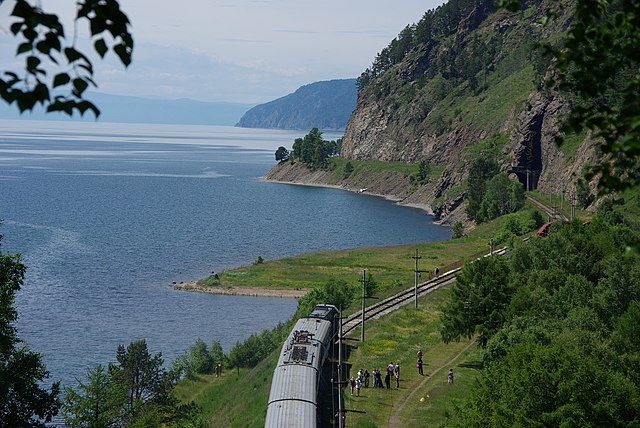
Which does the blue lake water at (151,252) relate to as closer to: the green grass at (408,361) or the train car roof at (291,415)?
the green grass at (408,361)

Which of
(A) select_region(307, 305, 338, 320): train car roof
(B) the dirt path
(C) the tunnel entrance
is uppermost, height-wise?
(C) the tunnel entrance

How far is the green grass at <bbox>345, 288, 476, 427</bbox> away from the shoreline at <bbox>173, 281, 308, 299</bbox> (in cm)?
2374

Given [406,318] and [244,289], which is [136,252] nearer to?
[244,289]

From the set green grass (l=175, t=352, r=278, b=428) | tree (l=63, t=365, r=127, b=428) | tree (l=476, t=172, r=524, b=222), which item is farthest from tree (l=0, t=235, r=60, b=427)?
tree (l=476, t=172, r=524, b=222)

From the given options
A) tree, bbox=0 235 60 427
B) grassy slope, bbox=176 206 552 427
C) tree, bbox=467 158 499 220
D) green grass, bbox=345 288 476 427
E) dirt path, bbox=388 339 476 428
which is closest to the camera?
tree, bbox=0 235 60 427

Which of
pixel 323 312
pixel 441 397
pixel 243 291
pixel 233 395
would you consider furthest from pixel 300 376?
pixel 243 291

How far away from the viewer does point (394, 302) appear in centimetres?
7300

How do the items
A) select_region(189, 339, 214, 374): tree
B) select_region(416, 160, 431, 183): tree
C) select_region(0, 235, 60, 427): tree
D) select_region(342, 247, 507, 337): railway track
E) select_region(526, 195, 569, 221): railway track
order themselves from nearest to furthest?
select_region(0, 235, 60, 427): tree, select_region(342, 247, 507, 337): railway track, select_region(189, 339, 214, 374): tree, select_region(526, 195, 569, 221): railway track, select_region(416, 160, 431, 183): tree

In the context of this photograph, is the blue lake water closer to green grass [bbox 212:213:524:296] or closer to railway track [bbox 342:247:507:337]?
green grass [bbox 212:213:524:296]

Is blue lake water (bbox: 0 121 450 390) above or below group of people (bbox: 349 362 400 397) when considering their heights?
below

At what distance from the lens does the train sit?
3538 cm

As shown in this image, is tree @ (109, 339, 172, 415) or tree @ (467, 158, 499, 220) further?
tree @ (467, 158, 499, 220)

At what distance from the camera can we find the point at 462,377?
47.8 metres

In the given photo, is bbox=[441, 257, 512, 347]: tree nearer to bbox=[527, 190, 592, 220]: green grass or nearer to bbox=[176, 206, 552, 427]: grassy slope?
A: bbox=[176, 206, 552, 427]: grassy slope
